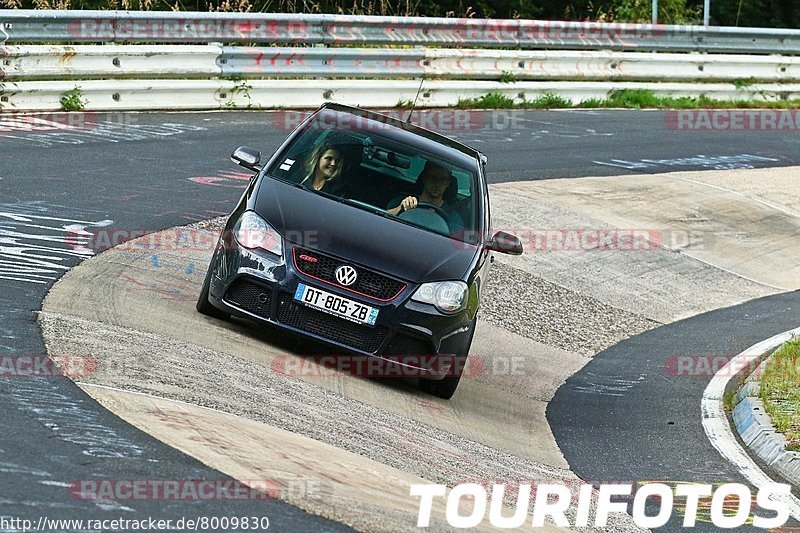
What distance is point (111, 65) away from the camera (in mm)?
17219

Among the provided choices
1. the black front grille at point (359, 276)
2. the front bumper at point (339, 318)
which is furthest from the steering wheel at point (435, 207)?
the black front grille at point (359, 276)

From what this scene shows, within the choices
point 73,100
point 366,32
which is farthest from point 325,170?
point 366,32

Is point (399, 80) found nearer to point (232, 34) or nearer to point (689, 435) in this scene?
point (232, 34)

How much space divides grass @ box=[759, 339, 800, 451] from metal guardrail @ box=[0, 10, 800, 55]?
9.92m

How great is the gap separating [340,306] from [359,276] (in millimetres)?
222

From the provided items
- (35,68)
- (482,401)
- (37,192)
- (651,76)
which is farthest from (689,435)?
(651,76)

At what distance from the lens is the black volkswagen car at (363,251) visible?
8.42 m

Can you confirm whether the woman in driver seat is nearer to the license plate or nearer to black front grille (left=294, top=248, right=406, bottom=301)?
black front grille (left=294, top=248, right=406, bottom=301)

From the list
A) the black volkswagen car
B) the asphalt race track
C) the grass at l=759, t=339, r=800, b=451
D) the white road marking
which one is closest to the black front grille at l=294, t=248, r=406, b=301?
the black volkswagen car

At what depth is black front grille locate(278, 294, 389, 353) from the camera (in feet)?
27.6

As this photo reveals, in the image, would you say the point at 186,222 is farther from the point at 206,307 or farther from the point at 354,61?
the point at 354,61

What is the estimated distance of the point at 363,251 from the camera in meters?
8.50

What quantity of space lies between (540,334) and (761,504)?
4.60 meters

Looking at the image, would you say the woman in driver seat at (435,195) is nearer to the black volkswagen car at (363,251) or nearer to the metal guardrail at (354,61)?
the black volkswagen car at (363,251)
